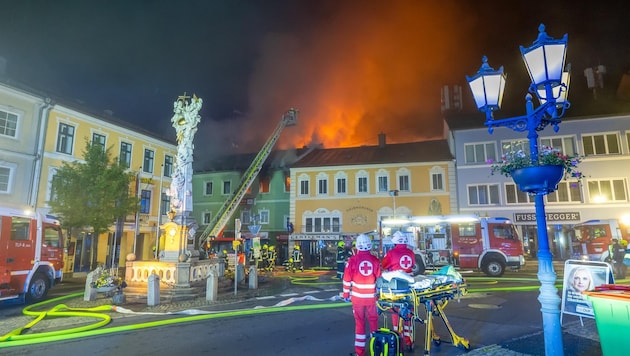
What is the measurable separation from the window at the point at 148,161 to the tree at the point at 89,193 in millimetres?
7431

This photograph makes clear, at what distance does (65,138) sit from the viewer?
77.0 ft

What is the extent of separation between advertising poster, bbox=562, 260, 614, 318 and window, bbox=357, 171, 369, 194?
22.9m

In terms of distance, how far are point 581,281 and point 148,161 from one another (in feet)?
98.7

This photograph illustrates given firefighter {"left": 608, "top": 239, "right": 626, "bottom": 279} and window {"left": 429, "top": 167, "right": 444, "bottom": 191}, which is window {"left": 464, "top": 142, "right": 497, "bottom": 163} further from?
firefighter {"left": 608, "top": 239, "right": 626, "bottom": 279}

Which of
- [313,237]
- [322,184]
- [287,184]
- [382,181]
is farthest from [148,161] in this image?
[382,181]

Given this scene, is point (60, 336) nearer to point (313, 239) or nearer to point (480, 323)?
point (480, 323)

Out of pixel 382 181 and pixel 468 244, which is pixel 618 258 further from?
pixel 382 181

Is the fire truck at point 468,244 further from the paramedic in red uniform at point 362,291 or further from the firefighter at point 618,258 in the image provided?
the paramedic in red uniform at point 362,291

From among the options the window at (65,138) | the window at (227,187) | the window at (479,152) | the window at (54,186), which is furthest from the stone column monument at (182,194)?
the window at (479,152)

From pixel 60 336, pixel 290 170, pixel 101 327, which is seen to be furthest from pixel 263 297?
pixel 290 170

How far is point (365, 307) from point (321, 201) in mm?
26821

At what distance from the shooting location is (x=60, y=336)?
290 inches

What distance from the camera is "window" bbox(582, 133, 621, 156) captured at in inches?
1020

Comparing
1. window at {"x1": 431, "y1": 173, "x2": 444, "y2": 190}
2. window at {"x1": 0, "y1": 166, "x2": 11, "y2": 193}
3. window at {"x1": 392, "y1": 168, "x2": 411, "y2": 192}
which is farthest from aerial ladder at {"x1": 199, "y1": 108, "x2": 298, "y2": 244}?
window at {"x1": 431, "y1": 173, "x2": 444, "y2": 190}
